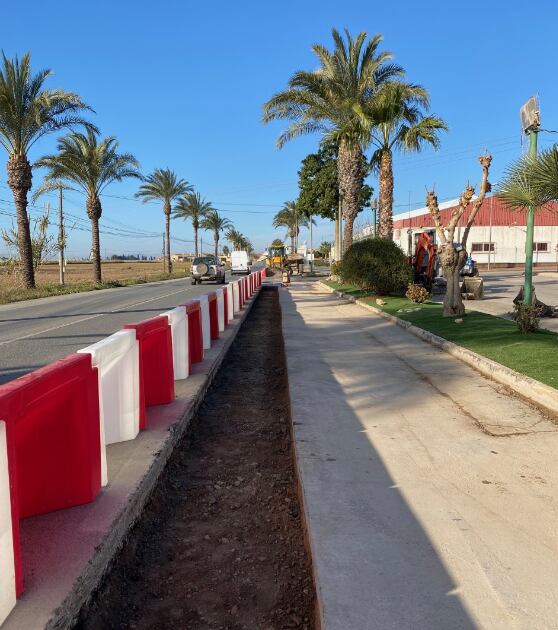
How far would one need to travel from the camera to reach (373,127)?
22.0 meters

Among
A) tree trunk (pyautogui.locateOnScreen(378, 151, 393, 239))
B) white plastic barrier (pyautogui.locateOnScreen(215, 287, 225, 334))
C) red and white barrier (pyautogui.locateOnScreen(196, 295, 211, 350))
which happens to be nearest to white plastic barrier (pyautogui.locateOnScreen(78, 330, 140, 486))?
red and white barrier (pyautogui.locateOnScreen(196, 295, 211, 350))

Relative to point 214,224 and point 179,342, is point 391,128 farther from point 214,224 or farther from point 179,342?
point 214,224

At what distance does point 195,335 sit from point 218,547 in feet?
14.9

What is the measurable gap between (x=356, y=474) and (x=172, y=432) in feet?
4.99

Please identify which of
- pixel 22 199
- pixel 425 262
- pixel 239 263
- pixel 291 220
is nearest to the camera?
pixel 425 262

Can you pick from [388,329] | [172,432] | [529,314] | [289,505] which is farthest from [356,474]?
[388,329]

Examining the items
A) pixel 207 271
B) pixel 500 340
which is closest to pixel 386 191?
pixel 500 340

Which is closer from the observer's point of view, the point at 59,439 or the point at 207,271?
the point at 59,439

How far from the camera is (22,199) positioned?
26875 millimetres

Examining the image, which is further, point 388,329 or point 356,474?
point 388,329

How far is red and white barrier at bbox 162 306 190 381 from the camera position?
6133 millimetres

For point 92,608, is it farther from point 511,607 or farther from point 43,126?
point 43,126

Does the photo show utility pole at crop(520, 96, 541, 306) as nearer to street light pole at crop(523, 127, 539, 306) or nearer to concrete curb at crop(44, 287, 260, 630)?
street light pole at crop(523, 127, 539, 306)

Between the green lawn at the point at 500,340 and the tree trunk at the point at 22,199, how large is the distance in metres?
19.7
